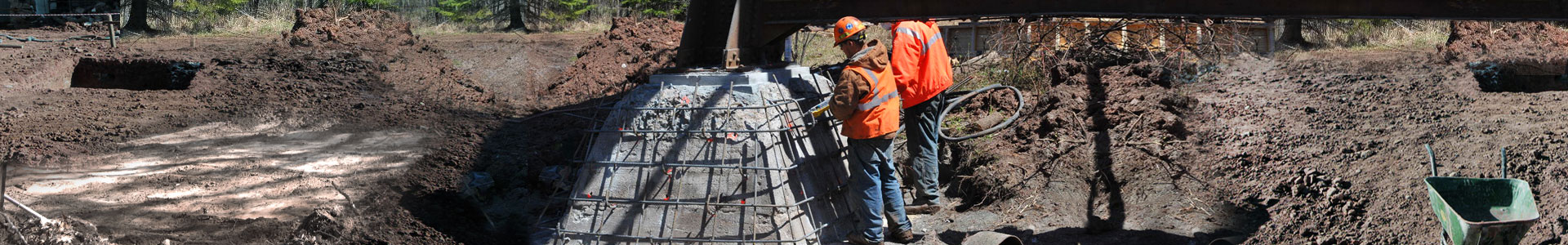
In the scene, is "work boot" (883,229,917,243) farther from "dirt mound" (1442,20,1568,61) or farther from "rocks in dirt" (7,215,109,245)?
"dirt mound" (1442,20,1568,61)

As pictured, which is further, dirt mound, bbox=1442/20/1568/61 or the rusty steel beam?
dirt mound, bbox=1442/20/1568/61

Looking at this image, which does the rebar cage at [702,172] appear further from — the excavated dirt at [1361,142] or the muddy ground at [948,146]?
the excavated dirt at [1361,142]

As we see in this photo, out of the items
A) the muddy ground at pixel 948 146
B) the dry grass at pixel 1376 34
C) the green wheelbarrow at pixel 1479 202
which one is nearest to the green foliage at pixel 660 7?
the muddy ground at pixel 948 146

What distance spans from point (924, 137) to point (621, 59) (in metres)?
5.97

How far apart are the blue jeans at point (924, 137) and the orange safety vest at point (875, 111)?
824 millimetres

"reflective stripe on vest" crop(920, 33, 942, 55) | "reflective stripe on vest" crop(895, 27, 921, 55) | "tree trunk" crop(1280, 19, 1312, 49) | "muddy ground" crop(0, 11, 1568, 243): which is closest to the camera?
"muddy ground" crop(0, 11, 1568, 243)

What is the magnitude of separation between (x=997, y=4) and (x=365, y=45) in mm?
8615

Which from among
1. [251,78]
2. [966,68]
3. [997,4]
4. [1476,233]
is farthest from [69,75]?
[1476,233]

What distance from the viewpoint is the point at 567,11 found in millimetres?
18500

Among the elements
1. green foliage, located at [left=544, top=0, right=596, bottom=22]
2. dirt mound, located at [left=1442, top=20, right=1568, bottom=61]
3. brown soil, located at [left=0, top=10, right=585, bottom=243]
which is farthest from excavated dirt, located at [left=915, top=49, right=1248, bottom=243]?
green foliage, located at [left=544, top=0, right=596, bottom=22]

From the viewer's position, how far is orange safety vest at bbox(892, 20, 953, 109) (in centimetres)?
614

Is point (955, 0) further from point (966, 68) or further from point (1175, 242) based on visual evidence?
point (966, 68)

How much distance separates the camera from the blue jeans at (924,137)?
6691 millimetres

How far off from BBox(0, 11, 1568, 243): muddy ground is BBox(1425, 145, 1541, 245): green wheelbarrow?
229 millimetres
